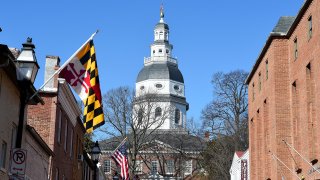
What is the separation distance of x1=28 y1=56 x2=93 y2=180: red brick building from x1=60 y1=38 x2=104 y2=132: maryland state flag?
8440 millimetres

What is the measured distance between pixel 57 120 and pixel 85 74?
9843mm

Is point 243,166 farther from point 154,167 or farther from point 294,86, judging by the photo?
point 154,167

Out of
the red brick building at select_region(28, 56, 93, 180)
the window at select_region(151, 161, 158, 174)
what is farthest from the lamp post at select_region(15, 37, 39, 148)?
the window at select_region(151, 161, 158, 174)

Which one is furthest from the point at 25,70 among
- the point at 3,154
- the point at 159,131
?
the point at 159,131

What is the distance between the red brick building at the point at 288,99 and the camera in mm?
27044

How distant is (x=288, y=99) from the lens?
32.7 meters

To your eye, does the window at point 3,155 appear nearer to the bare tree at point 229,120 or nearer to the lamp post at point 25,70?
the lamp post at point 25,70

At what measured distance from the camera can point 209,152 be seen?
74562 millimetres

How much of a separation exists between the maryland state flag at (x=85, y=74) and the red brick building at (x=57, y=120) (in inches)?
332

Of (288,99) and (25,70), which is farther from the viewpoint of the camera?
(288,99)

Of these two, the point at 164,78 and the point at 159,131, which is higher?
the point at 164,78

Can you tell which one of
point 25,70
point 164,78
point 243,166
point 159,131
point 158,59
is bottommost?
point 25,70

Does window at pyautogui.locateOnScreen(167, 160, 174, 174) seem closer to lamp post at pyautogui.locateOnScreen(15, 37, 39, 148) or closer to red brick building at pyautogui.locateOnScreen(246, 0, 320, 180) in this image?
red brick building at pyautogui.locateOnScreen(246, 0, 320, 180)

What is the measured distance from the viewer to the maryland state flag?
17.8 metres
